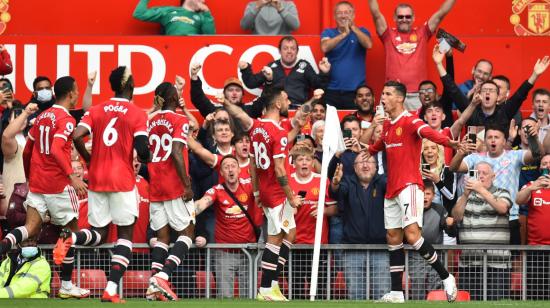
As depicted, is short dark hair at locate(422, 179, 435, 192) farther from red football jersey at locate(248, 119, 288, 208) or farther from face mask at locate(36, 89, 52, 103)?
face mask at locate(36, 89, 52, 103)

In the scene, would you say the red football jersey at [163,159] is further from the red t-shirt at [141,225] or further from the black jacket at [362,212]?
the black jacket at [362,212]

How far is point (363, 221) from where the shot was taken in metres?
16.9

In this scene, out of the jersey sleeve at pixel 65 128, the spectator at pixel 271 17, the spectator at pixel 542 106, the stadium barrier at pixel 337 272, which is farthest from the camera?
the spectator at pixel 271 17

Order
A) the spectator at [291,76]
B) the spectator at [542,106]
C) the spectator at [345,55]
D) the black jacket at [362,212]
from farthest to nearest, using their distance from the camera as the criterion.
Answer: the spectator at [345,55], the spectator at [291,76], the spectator at [542,106], the black jacket at [362,212]

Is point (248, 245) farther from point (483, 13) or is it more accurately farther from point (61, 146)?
point (483, 13)

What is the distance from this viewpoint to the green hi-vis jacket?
1606cm

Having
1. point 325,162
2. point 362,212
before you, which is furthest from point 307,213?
point 325,162

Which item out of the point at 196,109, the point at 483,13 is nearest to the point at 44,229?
the point at 196,109

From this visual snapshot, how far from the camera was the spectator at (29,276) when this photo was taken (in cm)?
1608

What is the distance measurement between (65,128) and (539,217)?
17.4 feet

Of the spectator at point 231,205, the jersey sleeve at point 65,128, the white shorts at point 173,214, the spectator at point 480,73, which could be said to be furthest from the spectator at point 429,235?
the jersey sleeve at point 65,128

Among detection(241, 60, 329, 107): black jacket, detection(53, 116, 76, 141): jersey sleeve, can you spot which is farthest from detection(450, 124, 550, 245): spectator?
detection(53, 116, 76, 141): jersey sleeve

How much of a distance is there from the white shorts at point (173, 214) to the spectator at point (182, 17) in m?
5.22

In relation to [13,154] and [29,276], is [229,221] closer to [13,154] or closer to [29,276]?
[29,276]
